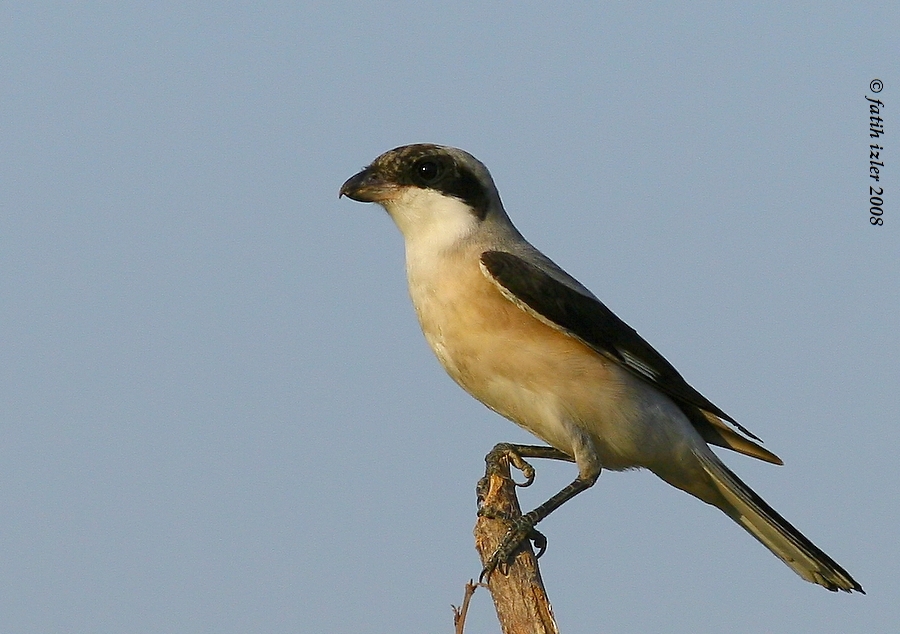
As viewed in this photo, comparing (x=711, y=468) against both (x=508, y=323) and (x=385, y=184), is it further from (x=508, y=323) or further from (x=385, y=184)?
(x=385, y=184)

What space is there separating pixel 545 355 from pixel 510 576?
4.53 ft

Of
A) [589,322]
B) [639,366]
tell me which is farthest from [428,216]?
[639,366]

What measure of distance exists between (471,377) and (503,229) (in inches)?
44.4

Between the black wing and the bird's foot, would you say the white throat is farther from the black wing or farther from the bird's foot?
the bird's foot

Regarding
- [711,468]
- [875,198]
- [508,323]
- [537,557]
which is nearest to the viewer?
[537,557]

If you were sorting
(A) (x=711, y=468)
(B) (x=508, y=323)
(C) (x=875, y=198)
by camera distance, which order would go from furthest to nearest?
(C) (x=875, y=198), (A) (x=711, y=468), (B) (x=508, y=323)

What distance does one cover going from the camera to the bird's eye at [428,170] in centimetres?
762

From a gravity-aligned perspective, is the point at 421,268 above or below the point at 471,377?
above

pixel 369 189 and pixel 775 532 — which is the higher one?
pixel 369 189

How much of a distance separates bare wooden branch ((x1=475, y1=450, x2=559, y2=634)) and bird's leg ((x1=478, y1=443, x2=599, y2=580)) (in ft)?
0.12

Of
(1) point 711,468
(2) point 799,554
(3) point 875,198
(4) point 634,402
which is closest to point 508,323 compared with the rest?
(4) point 634,402

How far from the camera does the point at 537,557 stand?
21.6 feet

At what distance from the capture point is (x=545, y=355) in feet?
23.1

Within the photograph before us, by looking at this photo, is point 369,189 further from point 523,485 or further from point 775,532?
point 775,532
